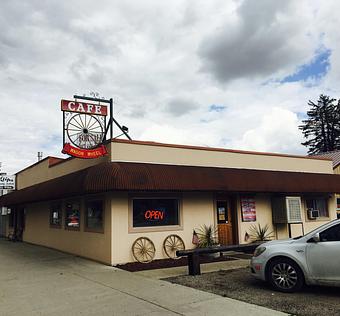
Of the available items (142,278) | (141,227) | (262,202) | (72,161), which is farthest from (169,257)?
(72,161)

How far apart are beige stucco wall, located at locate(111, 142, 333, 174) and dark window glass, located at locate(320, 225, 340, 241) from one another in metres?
6.79

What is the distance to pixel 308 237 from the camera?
7723 millimetres

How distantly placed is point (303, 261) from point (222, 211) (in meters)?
7.45

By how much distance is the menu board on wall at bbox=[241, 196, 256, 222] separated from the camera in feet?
50.2

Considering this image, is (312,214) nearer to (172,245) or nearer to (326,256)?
(172,245)

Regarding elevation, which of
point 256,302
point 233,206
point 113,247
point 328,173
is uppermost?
point 328,173

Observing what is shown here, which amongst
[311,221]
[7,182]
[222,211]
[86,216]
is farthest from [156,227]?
[7,182]

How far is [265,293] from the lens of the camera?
7762mm

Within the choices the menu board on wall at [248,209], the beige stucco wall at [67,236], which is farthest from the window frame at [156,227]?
the menu board on wall at [248,209]

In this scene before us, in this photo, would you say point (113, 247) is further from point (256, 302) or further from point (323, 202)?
point (323, 202)

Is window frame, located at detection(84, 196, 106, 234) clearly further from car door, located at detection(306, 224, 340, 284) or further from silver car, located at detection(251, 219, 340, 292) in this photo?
car door, located at detection(306, 224, 340, 284)

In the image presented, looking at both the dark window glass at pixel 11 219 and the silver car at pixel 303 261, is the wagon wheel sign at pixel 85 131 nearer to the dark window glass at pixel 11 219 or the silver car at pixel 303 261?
the silver car at pixel 303 261

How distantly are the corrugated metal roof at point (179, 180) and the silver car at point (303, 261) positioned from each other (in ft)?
15.7

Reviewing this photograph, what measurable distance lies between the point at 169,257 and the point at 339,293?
256 inches
